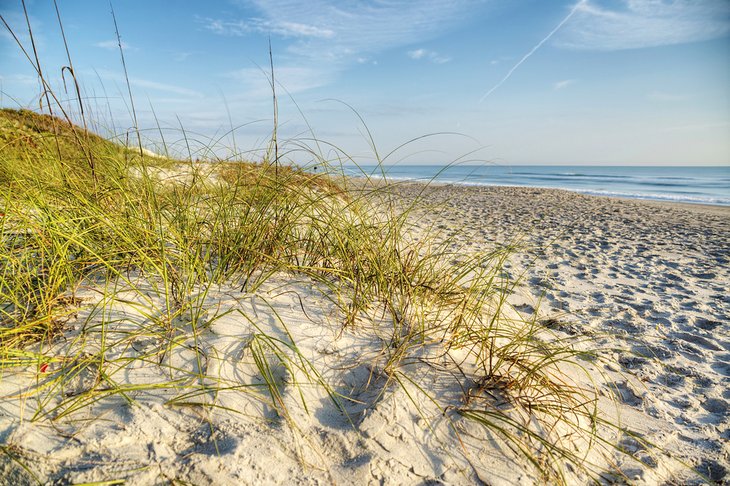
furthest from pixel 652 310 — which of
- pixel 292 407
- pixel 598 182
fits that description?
pixel 598 182

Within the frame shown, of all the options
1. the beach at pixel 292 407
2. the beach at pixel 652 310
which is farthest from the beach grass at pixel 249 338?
the beach at pixel 652 310

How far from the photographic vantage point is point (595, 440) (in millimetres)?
1323

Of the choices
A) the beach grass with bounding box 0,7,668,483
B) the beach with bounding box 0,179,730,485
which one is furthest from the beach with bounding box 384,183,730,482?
the beach grass with bounding box 0,7,668,483

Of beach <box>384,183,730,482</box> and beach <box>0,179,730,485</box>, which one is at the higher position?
beach <box>0,179,730,485</box>

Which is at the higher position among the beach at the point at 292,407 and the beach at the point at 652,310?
the beach at the point at 292,407

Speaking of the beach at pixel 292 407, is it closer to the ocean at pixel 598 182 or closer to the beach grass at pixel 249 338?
the beach grass at pixel 249 338

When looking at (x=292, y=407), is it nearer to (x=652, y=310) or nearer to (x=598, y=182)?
(x=652, y=310)

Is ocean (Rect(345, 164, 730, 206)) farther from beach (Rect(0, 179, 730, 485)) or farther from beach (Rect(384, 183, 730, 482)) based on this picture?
beach (Rect(0, 179, 730, 485))

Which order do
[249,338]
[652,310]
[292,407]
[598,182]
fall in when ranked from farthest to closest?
[598,182], [652,310], [249,338], [292,407]

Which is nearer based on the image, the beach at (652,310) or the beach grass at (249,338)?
the beach grass at (249,338)

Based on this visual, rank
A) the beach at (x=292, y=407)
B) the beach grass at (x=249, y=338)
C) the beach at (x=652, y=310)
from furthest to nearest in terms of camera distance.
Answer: the beach at (x=652, y=310) < the beach grass at (x=249, y=338) < the beach at (x=292, y=407)

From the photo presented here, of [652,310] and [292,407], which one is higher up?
[292,407]

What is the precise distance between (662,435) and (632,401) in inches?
8.8

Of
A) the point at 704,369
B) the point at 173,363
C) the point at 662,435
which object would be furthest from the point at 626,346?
the point at 173,363
